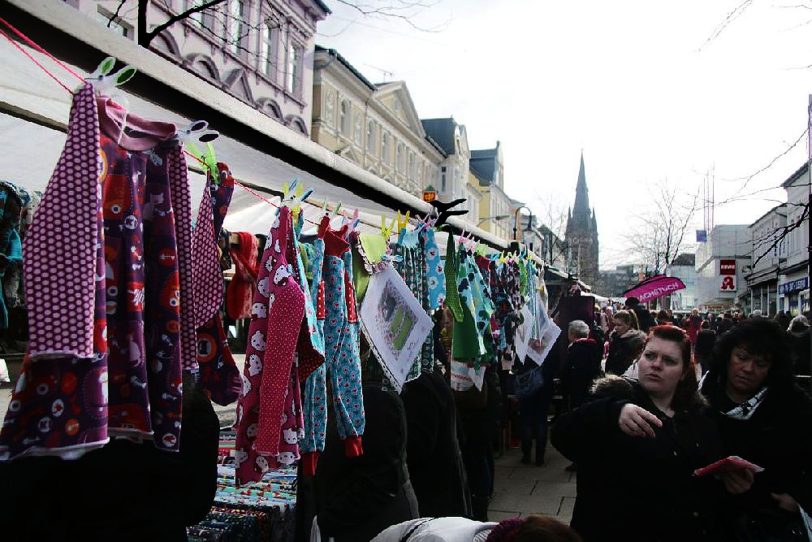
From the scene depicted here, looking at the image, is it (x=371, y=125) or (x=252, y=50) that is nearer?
(x=252, y=50)

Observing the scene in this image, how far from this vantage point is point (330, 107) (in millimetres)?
28734

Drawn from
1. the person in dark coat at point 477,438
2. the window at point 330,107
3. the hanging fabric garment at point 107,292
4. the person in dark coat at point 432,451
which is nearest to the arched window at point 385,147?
the window at point 330,107

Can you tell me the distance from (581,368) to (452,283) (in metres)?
4.48

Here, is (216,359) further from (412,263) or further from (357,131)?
(357,131)

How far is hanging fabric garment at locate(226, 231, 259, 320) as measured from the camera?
91.9 inches

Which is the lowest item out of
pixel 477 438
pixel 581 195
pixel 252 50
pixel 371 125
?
pixel 477 438

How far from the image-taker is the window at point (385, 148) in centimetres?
3647

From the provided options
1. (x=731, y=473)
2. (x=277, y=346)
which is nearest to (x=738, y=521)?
(x=731, y=473)

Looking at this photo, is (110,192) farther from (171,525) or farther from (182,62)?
(182,62)

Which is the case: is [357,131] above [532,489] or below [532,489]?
above

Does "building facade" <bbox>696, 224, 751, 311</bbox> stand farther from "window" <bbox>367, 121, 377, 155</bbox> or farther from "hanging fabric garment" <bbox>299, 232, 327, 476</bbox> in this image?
"hanging fabric garment" <bbox>299, 232, 327, 476</bbox>

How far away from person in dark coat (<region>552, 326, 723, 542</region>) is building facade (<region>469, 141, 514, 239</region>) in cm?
5455

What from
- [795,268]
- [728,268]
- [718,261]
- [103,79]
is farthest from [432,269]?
[718,261]

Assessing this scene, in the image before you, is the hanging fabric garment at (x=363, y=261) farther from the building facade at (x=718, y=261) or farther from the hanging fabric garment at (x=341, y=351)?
the building facade at (x=718, y=261)
